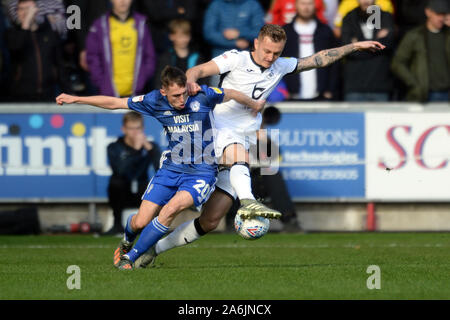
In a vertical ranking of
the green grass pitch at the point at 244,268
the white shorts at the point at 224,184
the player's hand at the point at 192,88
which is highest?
the player's hand at the point at 192,88

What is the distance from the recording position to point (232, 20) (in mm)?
14523

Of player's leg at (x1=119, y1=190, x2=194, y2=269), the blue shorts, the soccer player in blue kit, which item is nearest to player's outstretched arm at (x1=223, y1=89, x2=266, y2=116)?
the soccer player in blue kit

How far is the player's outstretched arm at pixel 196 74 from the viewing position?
8.99m

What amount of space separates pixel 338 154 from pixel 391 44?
1.71 m

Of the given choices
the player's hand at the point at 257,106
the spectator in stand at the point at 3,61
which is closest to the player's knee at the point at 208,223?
the player's hand at the point at 257,106

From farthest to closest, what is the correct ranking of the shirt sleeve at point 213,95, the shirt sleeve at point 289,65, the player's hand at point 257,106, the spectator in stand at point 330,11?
1. the spectator in stand at point 330,11
2. the shirt sleeve at point 289,65
3. the player's hand at point 257,106
4. the shirt sleeve at point 213,95

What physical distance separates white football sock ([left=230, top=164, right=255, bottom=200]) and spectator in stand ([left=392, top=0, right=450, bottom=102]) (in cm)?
578

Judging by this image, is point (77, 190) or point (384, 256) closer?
point (384, 256)

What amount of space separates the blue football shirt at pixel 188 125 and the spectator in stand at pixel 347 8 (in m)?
5.77

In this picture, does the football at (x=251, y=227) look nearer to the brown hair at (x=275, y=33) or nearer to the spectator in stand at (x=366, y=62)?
the brown hair at (x=275, y=33)

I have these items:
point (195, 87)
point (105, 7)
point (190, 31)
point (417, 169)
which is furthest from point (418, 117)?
point (195, 87)

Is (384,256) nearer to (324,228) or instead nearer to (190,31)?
(324,228)

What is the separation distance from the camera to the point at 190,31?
14.4 m

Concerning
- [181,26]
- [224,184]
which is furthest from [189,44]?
[224,184]
